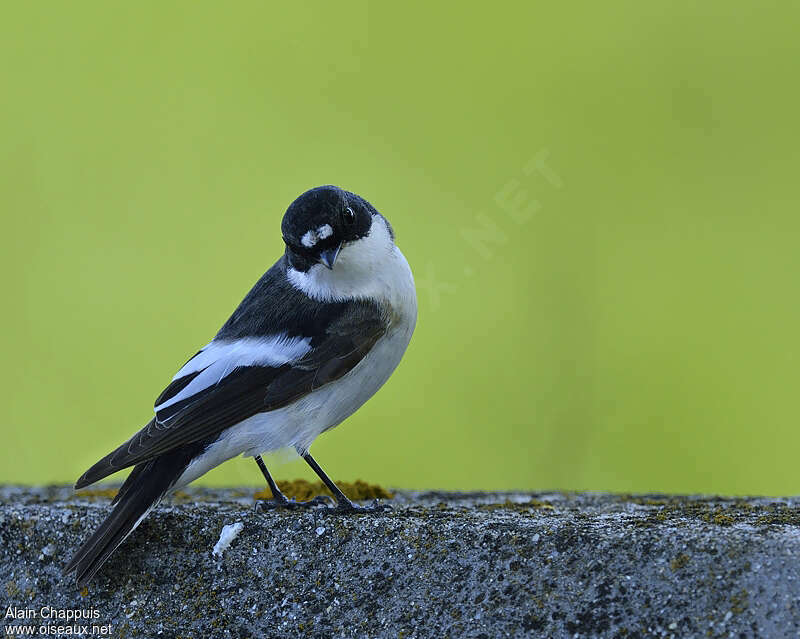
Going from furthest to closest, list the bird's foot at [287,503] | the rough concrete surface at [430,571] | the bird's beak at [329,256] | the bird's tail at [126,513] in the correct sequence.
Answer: the bird's foot at [287,503] < the bird's beak at [329,256] < the bird's tail at [126,513] < the rough concrete surface at [430,571]

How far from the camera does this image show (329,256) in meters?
3.69

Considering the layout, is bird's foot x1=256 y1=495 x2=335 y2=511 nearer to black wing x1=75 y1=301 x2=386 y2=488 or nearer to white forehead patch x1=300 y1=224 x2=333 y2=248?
black wing x1=75 y1=301 x2=386 y2=488

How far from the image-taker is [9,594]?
349 cm

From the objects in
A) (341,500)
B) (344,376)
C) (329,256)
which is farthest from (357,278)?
(341,500)

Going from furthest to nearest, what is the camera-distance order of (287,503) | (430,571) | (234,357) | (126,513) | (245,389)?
1. (287,503)
2. (234,357)
3. (245,389)
4. (126,513)
5. (430,571)

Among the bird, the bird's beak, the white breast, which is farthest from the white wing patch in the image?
the bird's beak

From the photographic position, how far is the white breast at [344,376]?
3734mm

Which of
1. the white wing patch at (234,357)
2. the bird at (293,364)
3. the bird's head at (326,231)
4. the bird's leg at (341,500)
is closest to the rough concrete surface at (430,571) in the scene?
the bird's leg at (341,500)

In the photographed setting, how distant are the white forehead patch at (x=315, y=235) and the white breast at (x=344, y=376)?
0.17 metres

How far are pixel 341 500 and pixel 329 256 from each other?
3.13 feet

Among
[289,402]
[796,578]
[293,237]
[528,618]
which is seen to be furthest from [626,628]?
[293,237]

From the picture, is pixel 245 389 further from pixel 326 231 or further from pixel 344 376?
pixel 326 231

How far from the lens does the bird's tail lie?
10.8ft

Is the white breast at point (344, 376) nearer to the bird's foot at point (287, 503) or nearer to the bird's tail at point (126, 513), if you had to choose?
the bird's tail at point (126, 513)
